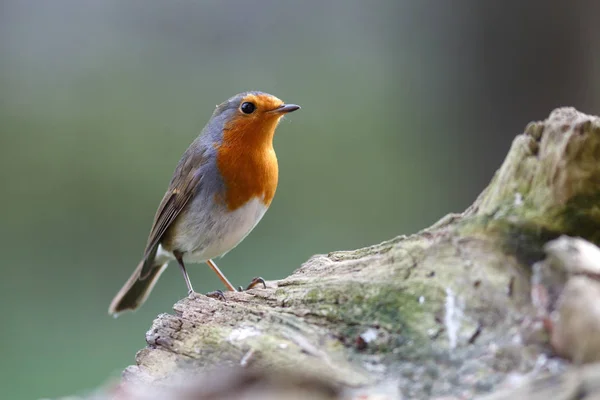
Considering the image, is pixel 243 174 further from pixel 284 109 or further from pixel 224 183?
pixel 284 109

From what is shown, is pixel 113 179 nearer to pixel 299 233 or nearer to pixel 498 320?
pixel 299 233

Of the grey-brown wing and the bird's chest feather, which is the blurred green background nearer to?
the grey-brown wing

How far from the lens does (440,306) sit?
6.42ft

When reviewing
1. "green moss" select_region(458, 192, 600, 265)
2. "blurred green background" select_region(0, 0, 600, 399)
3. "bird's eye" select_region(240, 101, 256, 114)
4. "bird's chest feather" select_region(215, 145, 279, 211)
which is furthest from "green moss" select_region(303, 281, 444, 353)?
"blurred green background" select_region(0, 0, 600, 399)

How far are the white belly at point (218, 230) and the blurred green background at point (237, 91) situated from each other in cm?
200

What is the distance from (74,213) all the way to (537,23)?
16.1 ft

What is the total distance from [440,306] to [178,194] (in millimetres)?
2158

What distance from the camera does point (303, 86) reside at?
8.24 meters

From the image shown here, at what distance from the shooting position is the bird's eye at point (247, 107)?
376 centimetres

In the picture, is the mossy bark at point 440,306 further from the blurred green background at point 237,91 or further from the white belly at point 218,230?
the blurred green background at point 237,91

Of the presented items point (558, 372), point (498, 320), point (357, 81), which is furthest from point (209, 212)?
point (357, 81)

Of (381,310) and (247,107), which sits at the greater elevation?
(247,107)

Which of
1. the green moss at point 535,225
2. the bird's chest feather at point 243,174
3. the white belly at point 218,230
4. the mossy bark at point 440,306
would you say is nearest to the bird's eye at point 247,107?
the bird's chest feather at point 243,174

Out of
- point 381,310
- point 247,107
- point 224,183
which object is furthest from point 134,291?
point 381,310
